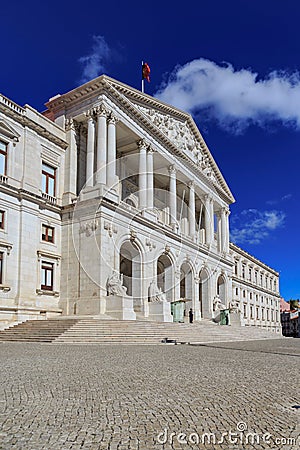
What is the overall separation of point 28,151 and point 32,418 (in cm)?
2661

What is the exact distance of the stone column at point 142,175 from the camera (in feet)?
118

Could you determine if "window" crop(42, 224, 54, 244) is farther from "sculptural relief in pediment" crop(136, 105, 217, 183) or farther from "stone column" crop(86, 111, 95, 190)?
"sculptural relief in pediment" crop(136, 105, 217, 183)

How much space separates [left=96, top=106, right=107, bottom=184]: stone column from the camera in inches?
1220

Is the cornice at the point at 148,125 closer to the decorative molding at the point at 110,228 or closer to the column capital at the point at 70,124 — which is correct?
the column capital at the point at 70,124

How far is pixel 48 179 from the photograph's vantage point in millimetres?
31906

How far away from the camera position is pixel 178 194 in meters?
49.9

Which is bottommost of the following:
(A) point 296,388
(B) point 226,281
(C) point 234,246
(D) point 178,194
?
(A) point 296,388

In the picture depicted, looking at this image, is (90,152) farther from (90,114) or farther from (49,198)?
(49,198)

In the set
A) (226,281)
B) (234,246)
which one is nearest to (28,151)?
(226,281)

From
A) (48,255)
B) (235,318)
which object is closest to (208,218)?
(235,318)

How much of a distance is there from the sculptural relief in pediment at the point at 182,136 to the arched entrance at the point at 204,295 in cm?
1196

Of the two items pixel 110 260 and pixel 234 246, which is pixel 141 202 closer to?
pixel 110 260

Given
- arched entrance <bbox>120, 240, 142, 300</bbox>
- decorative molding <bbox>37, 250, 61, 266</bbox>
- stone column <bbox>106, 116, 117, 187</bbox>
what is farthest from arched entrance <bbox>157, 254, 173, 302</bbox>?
decorative molding <bbox>37, 250, 61, 266</bbox>

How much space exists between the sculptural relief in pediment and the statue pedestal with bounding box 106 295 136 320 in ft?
59.5
